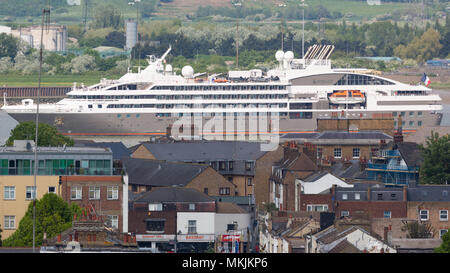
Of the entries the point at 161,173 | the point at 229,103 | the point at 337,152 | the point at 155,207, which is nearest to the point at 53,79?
the point at 229,103

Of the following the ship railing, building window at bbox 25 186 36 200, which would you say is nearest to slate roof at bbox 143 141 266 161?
the ship railing

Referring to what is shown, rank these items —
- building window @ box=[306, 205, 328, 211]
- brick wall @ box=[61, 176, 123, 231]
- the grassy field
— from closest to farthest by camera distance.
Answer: brick wall @ box=[61, 176, 123, 231], building window @ box=[306, 205, 328, 211], the grassy field

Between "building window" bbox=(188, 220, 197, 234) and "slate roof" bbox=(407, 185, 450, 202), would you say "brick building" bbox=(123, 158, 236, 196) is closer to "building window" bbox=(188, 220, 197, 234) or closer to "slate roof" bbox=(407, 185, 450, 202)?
"building window" bbox=(188, 220, 197, 234)

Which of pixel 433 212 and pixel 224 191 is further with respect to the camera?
pixel 224 191

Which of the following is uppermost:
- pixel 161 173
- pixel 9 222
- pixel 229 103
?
pixel 229 103

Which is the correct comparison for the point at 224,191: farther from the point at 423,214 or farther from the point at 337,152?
the point at 337,152

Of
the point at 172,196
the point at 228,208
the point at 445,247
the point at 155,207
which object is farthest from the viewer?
the point at 228,208

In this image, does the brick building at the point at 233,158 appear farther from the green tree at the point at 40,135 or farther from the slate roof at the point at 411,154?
the slate roof at the point at 411,154
